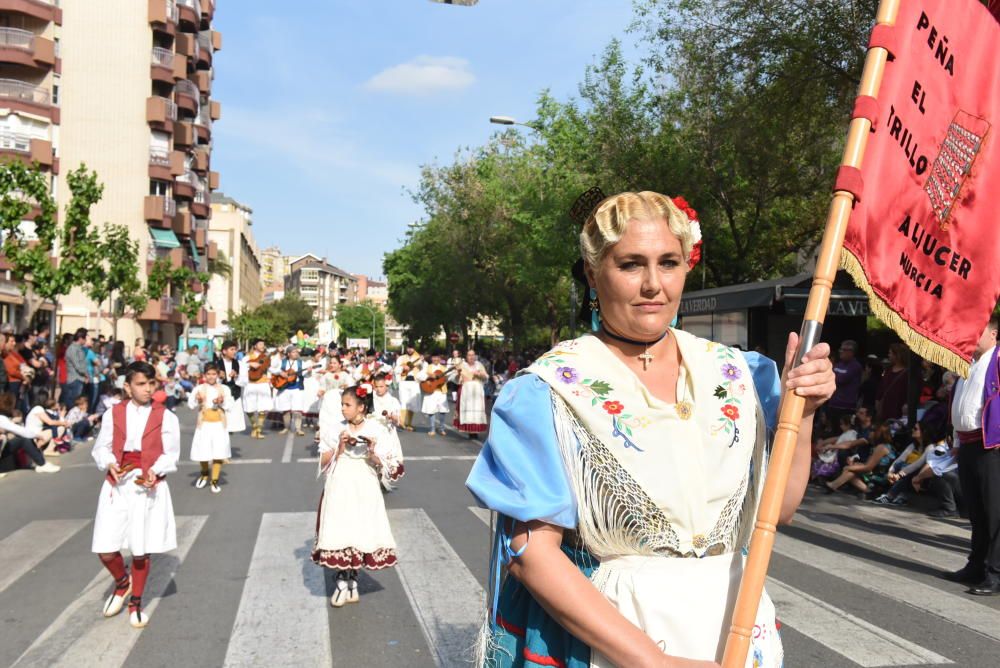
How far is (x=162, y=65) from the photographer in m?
49.7

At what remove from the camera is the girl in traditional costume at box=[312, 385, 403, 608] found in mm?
6680

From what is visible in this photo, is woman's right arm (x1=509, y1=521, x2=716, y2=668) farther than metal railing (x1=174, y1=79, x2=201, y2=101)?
No

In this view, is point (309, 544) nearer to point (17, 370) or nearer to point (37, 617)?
point (37, 617)

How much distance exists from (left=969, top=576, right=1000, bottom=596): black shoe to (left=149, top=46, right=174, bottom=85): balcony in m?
50.4

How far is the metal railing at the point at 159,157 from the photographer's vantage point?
49875 mm

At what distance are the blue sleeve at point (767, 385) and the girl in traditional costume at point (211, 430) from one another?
10.1 m

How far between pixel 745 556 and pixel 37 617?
18.1ft

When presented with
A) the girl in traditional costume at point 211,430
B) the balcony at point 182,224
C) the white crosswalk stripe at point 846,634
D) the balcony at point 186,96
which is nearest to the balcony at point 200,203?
the balcony at point 182,224

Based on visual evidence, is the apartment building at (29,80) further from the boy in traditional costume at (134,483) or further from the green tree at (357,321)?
the green tree at (357,321)

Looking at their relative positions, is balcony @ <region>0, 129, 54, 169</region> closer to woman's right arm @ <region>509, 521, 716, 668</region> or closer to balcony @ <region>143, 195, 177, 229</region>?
balcony @ <region>143, 195, 177, 229</region>

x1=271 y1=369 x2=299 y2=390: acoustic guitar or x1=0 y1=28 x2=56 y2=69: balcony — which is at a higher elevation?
x1=0 y1=28 x2=56 y2=69: balcony

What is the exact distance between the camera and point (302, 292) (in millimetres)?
195125

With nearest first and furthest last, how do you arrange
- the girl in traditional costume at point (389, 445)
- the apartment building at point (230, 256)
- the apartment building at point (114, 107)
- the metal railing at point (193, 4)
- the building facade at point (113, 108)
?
the girl in traditional costume at point (389, 445) → the building facade at point (113, 108) → the apartment building at point (114, 107) → the metal railing at point (193, 4) → the apartment building at point (230, 256)

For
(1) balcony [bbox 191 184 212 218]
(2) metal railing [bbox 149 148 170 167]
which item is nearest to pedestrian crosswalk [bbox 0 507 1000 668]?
(2) metal railing [bbox 149 148 170 167]
